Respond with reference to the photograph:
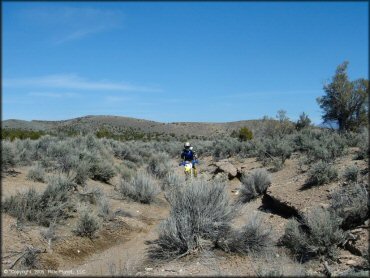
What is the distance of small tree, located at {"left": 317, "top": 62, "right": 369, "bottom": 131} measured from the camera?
3203cm

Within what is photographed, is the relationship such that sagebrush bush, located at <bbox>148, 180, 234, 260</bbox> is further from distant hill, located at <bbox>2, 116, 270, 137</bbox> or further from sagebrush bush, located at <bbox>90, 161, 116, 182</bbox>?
distant hill, located at <bbox>2, 116, 270, 137</bbox>

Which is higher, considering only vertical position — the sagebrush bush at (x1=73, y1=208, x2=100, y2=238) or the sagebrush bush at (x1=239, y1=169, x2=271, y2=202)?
the sagebrush bush at (x1=239, y1=169, x2=271, y2=202)

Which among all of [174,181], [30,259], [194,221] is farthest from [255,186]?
[30,259]

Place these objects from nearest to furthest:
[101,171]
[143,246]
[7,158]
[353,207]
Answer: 1. [353,207]
2. [143,246]
3. [7,158]
4. [101,171]

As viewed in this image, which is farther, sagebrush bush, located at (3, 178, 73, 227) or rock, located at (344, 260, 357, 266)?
sagebrush bush, located at (3, 178, 73, 227)

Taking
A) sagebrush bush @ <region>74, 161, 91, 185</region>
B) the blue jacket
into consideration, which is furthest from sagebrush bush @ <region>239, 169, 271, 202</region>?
sagebrush bush @ <region>74, 161, 91, 185</region>

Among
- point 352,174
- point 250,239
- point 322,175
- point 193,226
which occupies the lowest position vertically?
point 250,239

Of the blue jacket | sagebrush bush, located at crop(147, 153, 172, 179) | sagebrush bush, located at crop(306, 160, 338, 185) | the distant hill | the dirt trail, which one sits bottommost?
the dirt trail

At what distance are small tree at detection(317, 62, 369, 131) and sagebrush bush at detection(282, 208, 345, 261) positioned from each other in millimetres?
25353

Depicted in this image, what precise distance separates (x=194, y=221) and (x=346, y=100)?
27432mm

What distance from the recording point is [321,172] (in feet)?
40.0

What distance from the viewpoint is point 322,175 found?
1202cm

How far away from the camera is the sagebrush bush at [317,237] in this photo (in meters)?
7.77

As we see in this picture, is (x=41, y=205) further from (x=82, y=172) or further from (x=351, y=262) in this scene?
(x=351, y=262)
